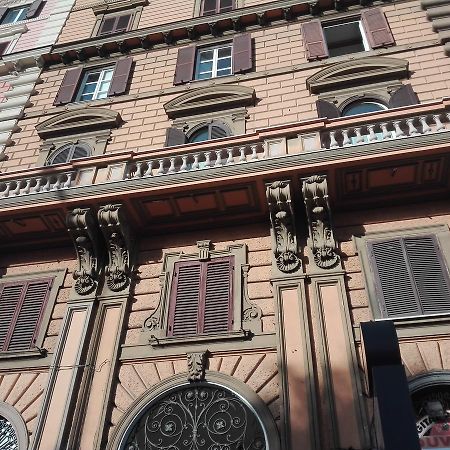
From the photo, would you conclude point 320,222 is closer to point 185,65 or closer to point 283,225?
point 283,225

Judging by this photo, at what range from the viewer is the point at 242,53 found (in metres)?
A: 13.3

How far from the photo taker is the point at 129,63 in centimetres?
1427

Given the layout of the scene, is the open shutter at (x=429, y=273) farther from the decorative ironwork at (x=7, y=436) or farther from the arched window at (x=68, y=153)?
the arched window at (x=68, y=153)

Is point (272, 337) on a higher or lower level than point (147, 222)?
lower

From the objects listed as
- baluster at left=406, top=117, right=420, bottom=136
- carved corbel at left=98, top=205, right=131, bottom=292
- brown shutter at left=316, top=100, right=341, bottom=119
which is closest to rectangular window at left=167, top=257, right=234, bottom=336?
carved corbel at left=98, top=205, right=131, bottom=292

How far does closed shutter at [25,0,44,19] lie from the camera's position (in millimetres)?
17980

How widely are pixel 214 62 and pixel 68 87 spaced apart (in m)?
4.28

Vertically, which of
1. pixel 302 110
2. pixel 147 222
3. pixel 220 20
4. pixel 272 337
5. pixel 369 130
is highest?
pixel 220 20

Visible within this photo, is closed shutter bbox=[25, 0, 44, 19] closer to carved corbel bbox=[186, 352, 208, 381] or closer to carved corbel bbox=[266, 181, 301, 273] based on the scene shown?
carved corbel bbox=[266, 181, 301, 273]

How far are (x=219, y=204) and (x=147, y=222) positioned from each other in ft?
4.98

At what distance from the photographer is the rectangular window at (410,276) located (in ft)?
25.3

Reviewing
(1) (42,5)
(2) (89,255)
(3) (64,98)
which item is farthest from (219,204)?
(1) (42,5)

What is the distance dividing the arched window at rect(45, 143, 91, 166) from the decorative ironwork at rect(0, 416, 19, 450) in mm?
6399

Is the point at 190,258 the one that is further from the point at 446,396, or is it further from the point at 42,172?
the point at 446,396
